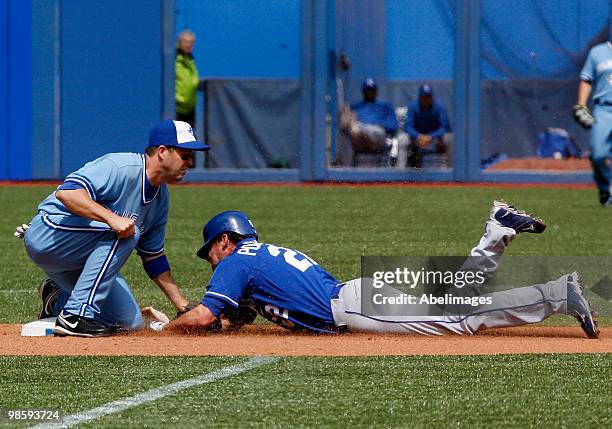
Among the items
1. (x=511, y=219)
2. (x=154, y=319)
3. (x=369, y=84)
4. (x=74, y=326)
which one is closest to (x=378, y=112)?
(x=369, y=84)

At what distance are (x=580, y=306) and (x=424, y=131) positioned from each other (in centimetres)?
1402

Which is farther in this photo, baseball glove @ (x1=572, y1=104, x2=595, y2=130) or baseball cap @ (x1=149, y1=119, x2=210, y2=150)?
baseball glove @ (x1=572, y1=104, x2=595, y2=130)

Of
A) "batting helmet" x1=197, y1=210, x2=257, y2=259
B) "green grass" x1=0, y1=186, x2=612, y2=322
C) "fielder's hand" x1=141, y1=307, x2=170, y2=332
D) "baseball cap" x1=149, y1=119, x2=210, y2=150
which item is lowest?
"green grass" x1=0, y1=186, x2=612, y2=322

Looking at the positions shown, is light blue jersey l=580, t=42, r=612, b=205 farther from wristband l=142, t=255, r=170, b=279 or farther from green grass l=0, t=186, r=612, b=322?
wristband l=142, t=255, r=170, b=279

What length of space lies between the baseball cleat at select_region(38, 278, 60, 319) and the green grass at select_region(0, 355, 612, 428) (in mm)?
1358

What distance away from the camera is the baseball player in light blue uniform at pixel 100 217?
7430mm

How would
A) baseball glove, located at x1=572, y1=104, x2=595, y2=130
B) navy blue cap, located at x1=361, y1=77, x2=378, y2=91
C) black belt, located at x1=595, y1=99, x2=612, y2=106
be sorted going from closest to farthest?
baseball glove, located at x1=572, y1=104, x2=595, y2=130
black belt, located at x1=595, y1=99, x2=612, y2=106
navy blue cap, located at x1=361, y1=77, x2=378, y2=91

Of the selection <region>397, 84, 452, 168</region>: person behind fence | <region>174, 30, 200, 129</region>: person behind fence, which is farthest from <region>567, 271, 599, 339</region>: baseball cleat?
<region>174, 30, 200, 129</region>: person behind fence

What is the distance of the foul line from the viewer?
5262 millimetres

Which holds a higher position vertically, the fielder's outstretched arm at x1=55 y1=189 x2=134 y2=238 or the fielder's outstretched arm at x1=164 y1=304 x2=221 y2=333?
the fielder's outstretched arm at x1=55 y1=189 x2=134 y2=238

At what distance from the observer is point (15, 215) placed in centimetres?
1573

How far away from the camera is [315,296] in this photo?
7.55 metres

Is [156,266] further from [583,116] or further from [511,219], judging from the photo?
[583,116]

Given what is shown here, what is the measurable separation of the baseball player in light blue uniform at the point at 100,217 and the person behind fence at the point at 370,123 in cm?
1358
